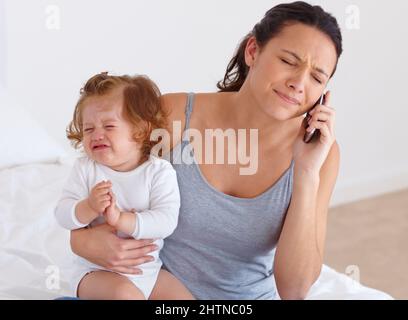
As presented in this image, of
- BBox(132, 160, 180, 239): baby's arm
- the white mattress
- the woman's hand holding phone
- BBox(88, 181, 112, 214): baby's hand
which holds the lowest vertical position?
the white mattress

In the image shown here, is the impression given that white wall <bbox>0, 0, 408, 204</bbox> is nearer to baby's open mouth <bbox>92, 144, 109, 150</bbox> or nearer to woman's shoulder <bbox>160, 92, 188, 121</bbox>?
woman's shoulder <bbox>160, 92, 188, 121</bbox>

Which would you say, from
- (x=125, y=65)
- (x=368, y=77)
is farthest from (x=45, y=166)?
(x=368, y=77)

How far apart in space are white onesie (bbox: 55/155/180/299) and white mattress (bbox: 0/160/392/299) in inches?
12.0

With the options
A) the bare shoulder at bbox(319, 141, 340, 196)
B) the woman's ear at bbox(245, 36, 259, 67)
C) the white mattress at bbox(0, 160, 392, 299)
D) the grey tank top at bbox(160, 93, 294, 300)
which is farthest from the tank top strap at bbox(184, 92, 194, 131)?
the white mattress at bbox(0, 160, 392, 299)

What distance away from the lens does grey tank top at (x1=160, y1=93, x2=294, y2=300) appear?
1012 mm

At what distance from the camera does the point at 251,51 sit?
986 millimetres

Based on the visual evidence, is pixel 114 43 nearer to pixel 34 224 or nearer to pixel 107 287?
pixel 34 224

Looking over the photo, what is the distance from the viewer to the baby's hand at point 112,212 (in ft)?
2.92

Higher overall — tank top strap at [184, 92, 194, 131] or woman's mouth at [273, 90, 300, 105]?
woman's mouth at [273, 90, 300, 105]

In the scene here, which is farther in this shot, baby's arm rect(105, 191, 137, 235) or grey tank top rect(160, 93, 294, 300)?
grey tank top rect(160, 93, 294, 300)

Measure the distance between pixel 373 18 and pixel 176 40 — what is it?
863mm

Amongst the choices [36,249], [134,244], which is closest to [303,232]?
[134,244]

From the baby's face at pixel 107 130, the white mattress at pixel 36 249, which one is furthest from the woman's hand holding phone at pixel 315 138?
the white mattress at pixel 36 249
